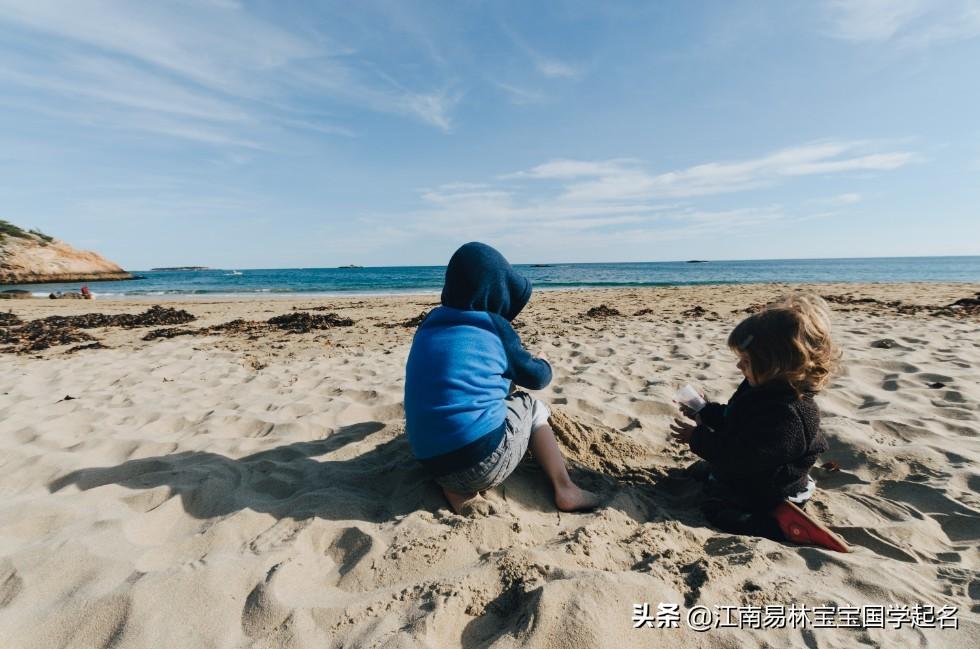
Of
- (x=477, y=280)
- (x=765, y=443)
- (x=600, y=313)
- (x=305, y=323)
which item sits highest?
(x=477, y=280)

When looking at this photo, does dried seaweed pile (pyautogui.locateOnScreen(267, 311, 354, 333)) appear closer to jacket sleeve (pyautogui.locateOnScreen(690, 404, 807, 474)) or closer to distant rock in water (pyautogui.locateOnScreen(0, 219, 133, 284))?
jacket sleeve (pyautogui.locateOnScreen(690, 404, 807, 474))

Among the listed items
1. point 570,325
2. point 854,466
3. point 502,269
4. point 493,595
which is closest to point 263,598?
point 493,595

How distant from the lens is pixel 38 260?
3362 centimetres

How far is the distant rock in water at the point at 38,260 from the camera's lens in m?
32.0

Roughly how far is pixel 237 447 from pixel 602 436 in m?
2.57

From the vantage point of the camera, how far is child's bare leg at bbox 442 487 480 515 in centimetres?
256

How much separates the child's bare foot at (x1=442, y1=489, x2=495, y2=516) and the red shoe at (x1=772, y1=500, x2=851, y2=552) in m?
1.41

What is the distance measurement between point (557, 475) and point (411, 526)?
837 millimetres

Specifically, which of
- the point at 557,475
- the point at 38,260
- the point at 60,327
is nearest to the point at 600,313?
the point at 557,475

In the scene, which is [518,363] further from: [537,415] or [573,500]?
[573,500]

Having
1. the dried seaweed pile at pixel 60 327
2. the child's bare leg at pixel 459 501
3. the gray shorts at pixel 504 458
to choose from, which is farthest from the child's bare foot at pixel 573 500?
the dried seaweed pile at pixel 60 327

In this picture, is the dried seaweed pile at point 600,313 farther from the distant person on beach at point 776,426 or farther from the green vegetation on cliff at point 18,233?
the green vegetation on cliff at point 18,233

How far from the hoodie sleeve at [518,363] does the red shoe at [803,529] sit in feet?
4.30

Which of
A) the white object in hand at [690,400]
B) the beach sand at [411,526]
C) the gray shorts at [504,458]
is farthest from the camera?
the white object in hand at [690,400]
